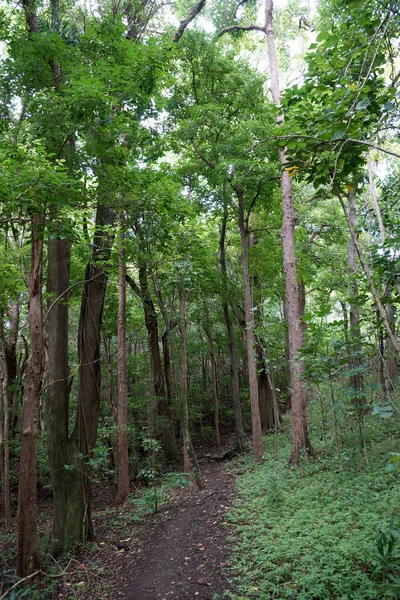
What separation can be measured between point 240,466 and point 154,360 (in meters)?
5.72

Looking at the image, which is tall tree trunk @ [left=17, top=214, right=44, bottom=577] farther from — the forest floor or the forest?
the forest floor

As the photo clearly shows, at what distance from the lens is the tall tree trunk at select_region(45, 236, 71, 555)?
6258 millimetres

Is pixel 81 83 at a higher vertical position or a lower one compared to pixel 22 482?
higher

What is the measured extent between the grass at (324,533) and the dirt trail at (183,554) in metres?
0.28

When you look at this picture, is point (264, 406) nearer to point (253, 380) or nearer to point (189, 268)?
point (253, 380)

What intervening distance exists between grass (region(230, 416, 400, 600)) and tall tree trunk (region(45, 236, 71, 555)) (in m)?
2.81

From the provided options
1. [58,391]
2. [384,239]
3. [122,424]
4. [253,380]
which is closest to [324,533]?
[384,239]

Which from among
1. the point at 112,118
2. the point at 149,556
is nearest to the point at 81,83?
the point at 112,118

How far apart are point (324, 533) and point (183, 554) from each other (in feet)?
6.69

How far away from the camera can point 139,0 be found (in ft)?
27.2

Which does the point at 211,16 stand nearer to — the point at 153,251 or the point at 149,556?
the point at 153,251

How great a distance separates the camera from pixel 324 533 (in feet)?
13.8

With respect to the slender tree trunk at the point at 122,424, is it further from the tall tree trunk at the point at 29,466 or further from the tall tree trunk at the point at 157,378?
the tall tree trunk at the point at 29,466

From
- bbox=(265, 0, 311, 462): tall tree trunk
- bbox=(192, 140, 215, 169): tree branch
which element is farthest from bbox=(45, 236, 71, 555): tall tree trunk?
bbox=(192, 140, 215, 169): tree branch
